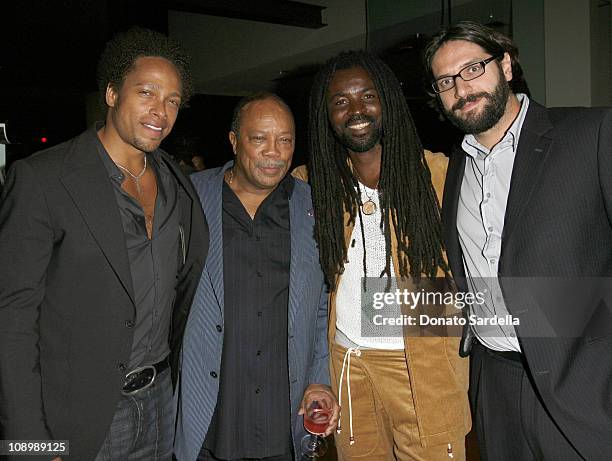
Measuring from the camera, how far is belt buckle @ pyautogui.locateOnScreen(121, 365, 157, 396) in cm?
174

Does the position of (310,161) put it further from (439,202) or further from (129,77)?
(129,77)

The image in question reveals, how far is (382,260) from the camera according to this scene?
2.24 meters

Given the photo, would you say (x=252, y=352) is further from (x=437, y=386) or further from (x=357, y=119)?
(x=357, y=119)

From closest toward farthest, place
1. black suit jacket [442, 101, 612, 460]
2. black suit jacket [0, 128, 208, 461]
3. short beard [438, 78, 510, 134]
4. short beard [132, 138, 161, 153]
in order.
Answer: black suit jacket [0, 128, 208, 461] < black suit jacket [442, 101, 612, 460] < short beard [132, 138, 161, 153] < short beard [438, 78, 510, 134]

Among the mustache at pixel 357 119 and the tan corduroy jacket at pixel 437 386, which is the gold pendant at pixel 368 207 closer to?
the tan corduroy jacket at pixel 437 386

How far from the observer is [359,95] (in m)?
2.34

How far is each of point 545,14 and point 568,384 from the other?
3312mm

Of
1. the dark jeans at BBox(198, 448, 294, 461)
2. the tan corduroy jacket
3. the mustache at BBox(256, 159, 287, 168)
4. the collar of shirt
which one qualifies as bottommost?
the dark jeans at BBox(198, 448, 294, 461)

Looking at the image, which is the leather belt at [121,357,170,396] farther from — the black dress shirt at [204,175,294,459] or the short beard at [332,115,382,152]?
the short beard at [332,115,382,152]

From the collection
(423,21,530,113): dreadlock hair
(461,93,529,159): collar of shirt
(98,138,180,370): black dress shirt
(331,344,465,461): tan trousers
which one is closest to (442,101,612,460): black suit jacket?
(461,93,529,159): collar of shirt

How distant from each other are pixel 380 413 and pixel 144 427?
941 mm

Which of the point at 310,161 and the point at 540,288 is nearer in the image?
the point at 540,288


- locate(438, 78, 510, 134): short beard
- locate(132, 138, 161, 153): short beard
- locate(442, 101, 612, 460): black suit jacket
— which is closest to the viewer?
locate(442, 101, 612, 460): black suit jacket

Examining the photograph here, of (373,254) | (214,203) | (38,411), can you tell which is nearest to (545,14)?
(373,254)
